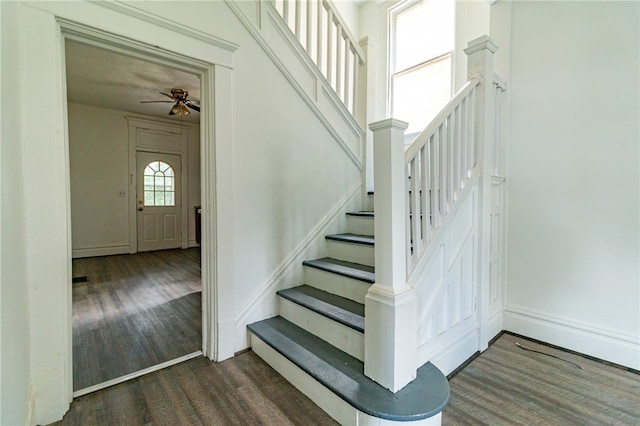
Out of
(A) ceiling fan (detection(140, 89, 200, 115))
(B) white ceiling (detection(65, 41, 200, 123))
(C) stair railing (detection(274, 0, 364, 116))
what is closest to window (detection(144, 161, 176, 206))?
(B) white ceiling (detection(65, 41, 200, 123))

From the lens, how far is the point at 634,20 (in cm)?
191

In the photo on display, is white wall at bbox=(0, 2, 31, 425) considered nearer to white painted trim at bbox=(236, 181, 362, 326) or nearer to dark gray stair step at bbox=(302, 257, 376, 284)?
white painted trim at bbox=(236, 181, 362, 326)

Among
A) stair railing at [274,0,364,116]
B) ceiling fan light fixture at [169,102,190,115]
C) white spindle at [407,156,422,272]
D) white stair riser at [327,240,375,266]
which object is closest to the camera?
white spindle at [407,156,422,272]

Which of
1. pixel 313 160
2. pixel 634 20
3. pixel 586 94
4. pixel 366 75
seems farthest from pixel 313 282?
pixel 634 20

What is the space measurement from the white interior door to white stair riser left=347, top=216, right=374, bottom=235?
16.7 ft

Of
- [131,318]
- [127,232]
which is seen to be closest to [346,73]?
[131,318]

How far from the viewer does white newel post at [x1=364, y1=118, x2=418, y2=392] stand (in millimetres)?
1393

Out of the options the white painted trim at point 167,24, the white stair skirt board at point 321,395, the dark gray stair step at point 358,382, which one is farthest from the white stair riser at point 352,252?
the white painted trim at point 167,24

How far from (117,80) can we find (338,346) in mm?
4826

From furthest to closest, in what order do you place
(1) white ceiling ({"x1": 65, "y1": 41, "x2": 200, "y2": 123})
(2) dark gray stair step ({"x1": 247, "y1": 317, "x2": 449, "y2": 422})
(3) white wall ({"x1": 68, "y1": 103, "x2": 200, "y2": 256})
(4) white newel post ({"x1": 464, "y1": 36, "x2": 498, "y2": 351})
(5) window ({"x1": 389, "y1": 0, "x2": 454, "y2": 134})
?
(3) white wall ({"x1": 68, "y1": 103, "x2": 200, "y2": 256}) → (1) white ceiling ({"x1": 65, "y1": 41, "x2": 200, "y2": 123}) → (5) window ({"x1": 389, "y1": 0, "x2": 454, "y2": 134}) → (4) white newel post ({"x1": 464, "y1": 36, "x2": 498, "y2": 351}) → (2) dark gray stair step ({"x1": 247, "y1": 317, "x2": 449, "y2": 422})

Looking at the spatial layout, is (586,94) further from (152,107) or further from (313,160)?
(152,107)

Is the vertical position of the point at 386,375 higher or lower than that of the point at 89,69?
lower

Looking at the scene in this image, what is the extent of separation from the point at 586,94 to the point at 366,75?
1795 mm

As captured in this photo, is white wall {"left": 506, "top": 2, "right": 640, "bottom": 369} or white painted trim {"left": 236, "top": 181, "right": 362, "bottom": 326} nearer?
white wall {"left": 506, "top": 2, "right": 640, "bottom": 369}
